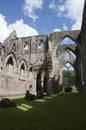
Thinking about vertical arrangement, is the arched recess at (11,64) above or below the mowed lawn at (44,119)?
above

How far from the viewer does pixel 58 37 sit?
32.2 m

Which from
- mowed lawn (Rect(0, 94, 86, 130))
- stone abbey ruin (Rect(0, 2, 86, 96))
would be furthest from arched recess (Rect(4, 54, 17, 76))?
mowed lawn (Rect(0, 94, 86, 130))

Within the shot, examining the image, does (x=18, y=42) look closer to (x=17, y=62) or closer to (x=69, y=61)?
(x=17, y=62)

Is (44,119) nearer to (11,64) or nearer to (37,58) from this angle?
(11,64)

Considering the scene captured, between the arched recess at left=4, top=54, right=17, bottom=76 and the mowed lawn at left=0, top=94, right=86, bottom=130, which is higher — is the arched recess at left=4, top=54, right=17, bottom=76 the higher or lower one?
the higher one

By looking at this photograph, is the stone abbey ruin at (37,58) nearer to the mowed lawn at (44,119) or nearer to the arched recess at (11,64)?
the arched recess at (11,64)

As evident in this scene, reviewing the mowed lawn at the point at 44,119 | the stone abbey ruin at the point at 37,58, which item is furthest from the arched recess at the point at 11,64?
the mowed lawn at the point at 44,119

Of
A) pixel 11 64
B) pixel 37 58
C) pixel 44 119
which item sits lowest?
pixel 44 119

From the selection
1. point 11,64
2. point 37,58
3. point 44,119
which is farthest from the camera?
point 37,58

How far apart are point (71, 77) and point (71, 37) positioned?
4074 centimetres

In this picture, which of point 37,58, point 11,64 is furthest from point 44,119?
point 37,58

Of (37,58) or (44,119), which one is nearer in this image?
(44,119)

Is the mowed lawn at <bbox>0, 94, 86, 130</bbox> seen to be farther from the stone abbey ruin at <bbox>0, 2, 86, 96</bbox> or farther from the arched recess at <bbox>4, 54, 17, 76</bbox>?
the arched recess at <bbox>4, 54, 17, 76</bbox>

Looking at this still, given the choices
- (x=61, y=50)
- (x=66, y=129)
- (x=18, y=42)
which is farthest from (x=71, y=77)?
(x=66, y=129)
